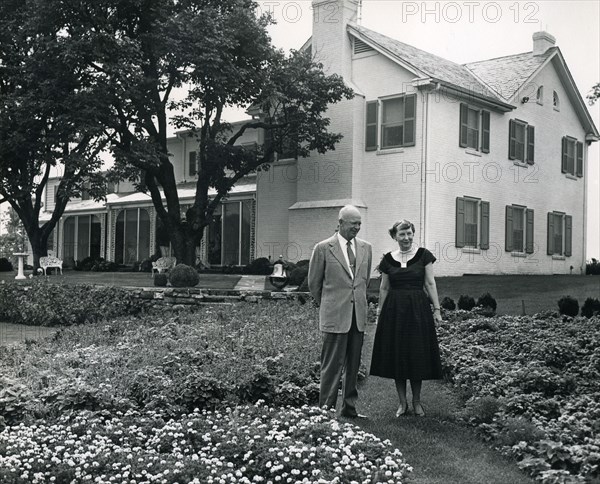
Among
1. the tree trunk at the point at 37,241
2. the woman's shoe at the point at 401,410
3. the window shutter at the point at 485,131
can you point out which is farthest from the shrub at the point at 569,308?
the tree trunk at the point at 37,241

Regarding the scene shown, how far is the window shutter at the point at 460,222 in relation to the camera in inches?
942

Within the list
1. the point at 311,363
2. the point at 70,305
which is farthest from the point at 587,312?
the point at 70,305

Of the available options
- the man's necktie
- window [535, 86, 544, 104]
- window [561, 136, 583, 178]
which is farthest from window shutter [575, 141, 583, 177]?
the man's necktie

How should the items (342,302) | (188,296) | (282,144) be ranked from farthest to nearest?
1. (282,144)
2. (188,296)
3. (342,302)

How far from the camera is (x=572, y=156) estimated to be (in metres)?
30.3

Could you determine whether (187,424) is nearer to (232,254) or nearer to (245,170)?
(245,170)

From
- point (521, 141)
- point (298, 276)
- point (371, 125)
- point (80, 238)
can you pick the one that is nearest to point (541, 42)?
point (521, 141)

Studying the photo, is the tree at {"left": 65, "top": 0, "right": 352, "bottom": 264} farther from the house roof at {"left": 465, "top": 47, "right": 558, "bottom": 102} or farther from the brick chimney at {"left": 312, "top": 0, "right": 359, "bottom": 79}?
the house roof at {"left": 465, "top": 47, "right": 558, "bottom": 102}

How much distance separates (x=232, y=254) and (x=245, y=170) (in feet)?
16.9

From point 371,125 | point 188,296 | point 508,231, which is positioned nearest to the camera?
point 188,296

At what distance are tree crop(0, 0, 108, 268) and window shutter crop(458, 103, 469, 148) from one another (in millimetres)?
11049

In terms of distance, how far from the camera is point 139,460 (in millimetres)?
5059

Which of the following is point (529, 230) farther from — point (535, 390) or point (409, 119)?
point (535, 390)

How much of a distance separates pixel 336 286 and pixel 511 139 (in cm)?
2150
